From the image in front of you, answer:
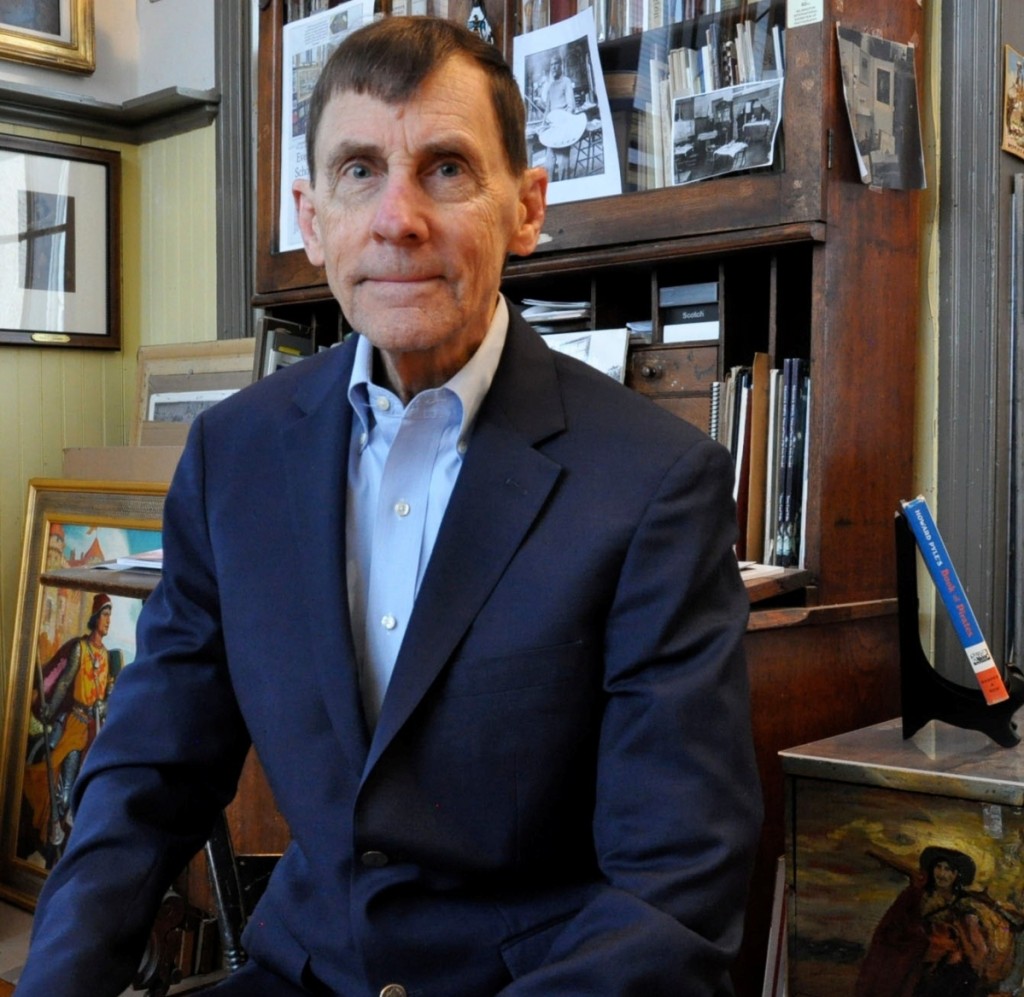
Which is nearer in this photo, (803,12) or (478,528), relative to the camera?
(478,528)

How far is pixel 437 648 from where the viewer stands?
3.61 feet

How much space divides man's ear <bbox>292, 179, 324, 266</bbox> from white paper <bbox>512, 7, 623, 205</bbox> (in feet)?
2.71

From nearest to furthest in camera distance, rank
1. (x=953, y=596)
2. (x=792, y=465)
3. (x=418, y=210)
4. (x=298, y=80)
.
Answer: (x=418, y=210), (x=953, y=596), (x=792, y=465), (x=298, y=80)

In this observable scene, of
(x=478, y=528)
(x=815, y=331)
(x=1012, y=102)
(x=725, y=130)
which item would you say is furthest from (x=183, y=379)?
(x=478, y=528)

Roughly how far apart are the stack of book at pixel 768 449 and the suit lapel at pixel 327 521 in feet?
2.80

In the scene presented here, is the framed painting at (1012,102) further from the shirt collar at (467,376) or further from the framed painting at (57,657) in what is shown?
the framed painting at (57,657)

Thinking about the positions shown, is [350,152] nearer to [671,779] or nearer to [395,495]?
[395,495]

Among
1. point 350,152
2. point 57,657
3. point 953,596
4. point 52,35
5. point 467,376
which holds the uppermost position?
point 52,35

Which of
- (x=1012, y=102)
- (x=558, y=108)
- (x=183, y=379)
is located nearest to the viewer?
(x=1012, y=102)

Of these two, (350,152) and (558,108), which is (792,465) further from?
(350,152)

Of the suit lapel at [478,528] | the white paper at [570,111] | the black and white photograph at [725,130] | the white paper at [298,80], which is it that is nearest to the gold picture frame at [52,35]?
the white paper at [298,80]

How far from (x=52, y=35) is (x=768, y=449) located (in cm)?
223

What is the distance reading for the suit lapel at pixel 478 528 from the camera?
1099 mm

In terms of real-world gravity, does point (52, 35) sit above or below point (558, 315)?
above
